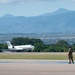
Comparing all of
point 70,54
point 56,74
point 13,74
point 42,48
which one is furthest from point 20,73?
point 42,48

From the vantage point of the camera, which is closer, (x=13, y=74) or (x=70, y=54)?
(x=13, y=74)

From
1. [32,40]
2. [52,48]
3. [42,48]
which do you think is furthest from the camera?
[32,40]

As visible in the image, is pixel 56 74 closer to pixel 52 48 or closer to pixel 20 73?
pixel 20 73

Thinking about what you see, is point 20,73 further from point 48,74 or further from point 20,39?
point 20,39

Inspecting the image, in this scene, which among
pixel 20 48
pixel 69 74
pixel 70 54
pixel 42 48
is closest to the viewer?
pixel 69 74

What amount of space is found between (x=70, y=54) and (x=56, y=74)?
9.63 meters

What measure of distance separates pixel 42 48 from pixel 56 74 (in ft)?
130

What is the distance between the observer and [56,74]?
64.7 ft

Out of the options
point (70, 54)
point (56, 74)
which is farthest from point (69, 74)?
point (70, 54)

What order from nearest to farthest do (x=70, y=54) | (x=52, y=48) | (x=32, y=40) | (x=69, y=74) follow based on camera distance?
1. (x=69, y=74)
2. (x=70, y=54)
3. (x=52, y=48)
4. (x=32, y=40)

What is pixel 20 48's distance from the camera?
71.8m

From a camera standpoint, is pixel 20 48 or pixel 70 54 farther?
pixel 20 48

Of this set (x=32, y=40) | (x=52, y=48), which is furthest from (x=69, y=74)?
(x=32, y=40)

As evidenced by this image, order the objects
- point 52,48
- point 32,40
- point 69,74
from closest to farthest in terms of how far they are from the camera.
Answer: point 69,74 → point 52,48 → point 32,40
